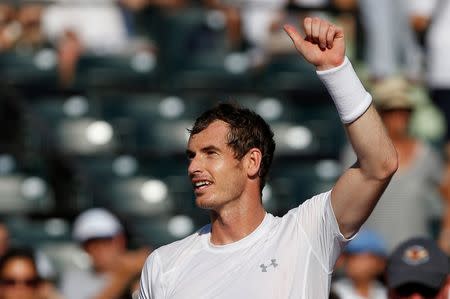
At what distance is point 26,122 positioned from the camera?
11.0 m

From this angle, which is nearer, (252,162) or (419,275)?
(252,162)

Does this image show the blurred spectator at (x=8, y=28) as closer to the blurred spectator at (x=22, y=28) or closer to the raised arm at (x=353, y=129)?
the blurred spectator at (x=22, y=28)

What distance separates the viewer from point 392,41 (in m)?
11.4

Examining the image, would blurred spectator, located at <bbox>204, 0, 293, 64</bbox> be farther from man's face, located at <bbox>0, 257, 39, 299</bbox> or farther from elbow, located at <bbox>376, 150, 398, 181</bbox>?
elbow, located at <bbox>376, 150, 398, 181</bbox>

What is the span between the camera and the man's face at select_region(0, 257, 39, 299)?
761cm

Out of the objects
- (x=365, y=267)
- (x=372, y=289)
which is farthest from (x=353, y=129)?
(x=372, y=289)

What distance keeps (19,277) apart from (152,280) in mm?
2845

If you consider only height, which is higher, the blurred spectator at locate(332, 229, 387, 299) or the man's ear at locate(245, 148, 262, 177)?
the man's ear at locate(245, 148, 262, 177)

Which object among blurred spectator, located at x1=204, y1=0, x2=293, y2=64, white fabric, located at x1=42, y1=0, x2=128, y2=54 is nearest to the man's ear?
blurred spectator, located at x1=204, y1=0, x2=293, y2=64

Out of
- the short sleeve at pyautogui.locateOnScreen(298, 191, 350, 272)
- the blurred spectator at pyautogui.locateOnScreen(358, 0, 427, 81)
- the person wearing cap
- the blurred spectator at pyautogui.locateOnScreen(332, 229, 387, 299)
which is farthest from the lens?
the blurred spectator at pyautogui.locateOnScreen(358, 0, 427, 81)

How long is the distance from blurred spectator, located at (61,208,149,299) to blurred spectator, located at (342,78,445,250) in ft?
5.27

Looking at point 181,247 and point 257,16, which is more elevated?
point 257,16

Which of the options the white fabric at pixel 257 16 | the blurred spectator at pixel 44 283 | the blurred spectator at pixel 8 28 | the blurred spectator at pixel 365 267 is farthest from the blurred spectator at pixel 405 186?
the blurred spectator at pixel 8 28

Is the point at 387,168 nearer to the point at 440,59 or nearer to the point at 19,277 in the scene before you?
the point at 19,277
